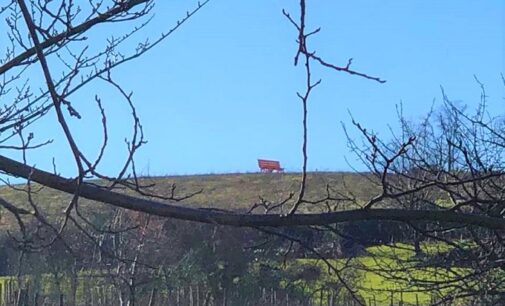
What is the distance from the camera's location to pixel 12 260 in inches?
559

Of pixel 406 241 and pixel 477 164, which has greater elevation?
pixel 477 164

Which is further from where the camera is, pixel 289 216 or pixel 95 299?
pixel 95 299

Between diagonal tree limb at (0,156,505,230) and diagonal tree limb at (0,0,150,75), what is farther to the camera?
diagonal tree limb at (0,0,150,75)

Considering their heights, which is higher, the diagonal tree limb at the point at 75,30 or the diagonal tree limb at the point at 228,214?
the diagonal tree limb at the point at 75,30

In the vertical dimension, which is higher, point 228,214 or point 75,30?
point 75,30

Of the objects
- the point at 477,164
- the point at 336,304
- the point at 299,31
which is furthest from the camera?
the point at 336,304

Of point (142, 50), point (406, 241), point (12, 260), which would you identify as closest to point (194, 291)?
point (12, 260)

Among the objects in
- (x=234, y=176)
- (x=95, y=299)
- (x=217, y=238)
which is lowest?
(x=95, y=299)

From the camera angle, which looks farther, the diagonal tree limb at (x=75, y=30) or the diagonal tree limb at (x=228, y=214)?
the diagonal tree limb at (x=75, y=30)

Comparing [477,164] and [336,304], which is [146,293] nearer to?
[336,304]

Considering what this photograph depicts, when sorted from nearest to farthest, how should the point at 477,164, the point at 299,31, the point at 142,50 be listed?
1. the point at 299,31
2. the point at 142,50
3. the point at 477,164

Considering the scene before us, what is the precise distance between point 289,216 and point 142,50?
1310 millimetres

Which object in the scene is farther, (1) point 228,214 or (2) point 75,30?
(2) point 75,30

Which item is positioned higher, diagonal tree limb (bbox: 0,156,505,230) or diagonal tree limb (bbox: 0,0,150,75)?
diagonal tree limb (bbox: 0,0,150,75)
